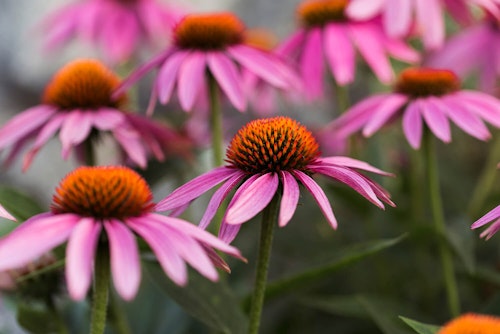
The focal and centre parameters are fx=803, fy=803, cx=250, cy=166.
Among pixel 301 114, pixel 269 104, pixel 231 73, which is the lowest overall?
pixel 301 114

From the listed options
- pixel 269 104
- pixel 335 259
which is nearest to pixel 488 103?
pixel 335 259

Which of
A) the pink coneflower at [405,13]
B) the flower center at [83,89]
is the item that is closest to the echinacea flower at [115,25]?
the flower center at [83,89]

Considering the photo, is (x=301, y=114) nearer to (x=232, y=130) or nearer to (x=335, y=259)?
(x=232, y=130)

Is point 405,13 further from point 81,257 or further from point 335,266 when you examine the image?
point 81,257

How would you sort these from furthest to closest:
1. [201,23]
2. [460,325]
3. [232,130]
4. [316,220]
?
[232,130] → [316,220] → [201,23] → [460,325]

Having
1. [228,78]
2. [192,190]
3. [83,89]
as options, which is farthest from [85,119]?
[192,190]

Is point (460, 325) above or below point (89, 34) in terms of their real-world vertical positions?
below

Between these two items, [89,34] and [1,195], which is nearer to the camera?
[1,195]
